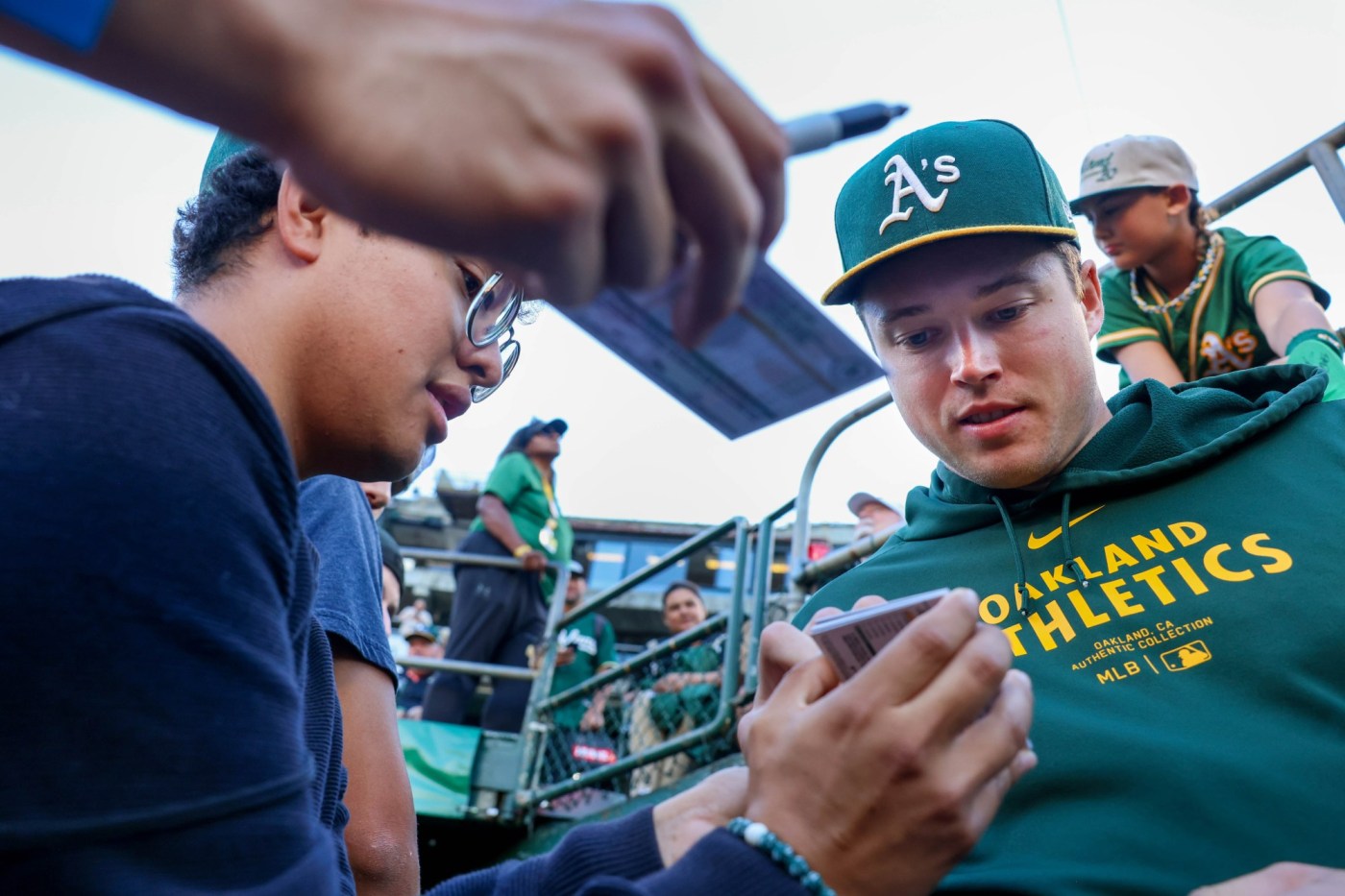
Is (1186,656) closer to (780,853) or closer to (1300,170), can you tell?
(780,853)

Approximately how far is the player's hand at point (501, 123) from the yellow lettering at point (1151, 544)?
1537 mm

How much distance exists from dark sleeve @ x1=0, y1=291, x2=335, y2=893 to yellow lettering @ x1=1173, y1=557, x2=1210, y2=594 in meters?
1.52

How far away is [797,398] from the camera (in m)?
1.88

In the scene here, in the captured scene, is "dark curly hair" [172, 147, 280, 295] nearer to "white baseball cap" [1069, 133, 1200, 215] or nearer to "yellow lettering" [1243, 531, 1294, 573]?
"yellow lettering" [1243, 531, 1294, 573]

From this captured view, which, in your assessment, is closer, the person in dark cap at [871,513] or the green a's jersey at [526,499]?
the person in dark cap at [871,513]

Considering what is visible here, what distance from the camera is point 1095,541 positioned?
1904 mm

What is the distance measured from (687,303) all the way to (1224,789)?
1.24 meters

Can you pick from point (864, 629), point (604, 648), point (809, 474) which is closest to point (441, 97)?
point (864, 629)

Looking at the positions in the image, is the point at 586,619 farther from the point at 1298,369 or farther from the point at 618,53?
the point at 618,53

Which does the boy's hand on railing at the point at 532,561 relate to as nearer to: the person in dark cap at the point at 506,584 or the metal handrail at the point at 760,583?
the person in dark cap at the point at 506,584

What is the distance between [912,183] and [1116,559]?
0.96 m

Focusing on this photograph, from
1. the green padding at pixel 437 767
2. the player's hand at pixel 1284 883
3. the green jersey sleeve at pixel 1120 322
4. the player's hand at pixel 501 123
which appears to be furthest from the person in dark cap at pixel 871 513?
the player's hand at pixel 501 123

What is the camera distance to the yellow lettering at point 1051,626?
1770 millimetres

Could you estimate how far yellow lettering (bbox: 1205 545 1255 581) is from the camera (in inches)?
66.1
